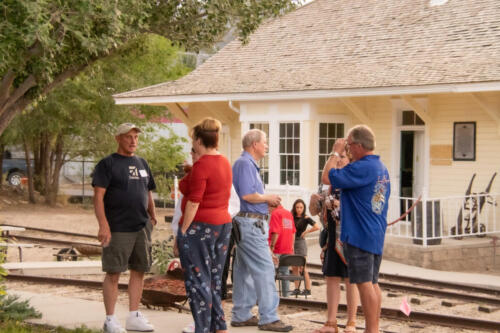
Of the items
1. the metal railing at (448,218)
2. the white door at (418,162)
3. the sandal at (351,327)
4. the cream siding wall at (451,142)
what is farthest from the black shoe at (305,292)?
the white door at (418,162)

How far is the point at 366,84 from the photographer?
1684cm

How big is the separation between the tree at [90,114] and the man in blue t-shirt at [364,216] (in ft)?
64.4

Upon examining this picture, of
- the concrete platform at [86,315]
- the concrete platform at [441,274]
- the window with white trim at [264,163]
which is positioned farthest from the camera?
the window with white trim at [264,163]

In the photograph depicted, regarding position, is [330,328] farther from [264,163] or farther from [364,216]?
[264,163]

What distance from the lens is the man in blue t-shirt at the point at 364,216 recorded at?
6.66 meters

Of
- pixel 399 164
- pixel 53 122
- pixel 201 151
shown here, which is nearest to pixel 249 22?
pixel 201 151

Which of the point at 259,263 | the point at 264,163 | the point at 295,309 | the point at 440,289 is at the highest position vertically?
the point at 264,163

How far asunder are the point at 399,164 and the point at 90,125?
1335 centimetres

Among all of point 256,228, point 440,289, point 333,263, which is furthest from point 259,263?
point 440,289

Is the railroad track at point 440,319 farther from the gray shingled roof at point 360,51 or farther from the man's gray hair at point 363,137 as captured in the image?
the gray shingled roof at point 360,51

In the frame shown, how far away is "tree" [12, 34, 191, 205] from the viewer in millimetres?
26328

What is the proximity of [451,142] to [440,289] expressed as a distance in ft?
16.8

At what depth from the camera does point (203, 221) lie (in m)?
6.63

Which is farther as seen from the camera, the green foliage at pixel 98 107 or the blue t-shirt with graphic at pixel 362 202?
the green foliage at pixel 98 107
